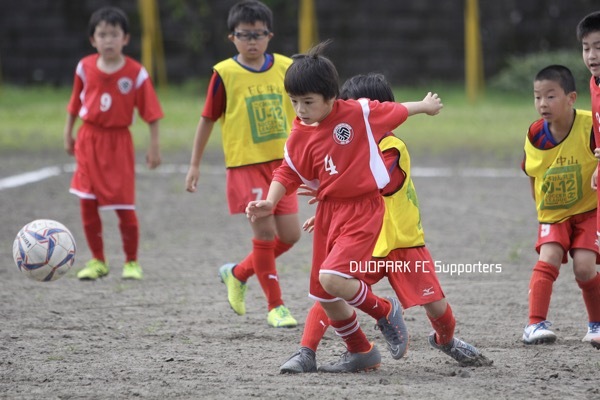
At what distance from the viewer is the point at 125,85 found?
7414mm

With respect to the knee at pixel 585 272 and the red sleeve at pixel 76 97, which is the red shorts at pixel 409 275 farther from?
the red sleeve at pixel 76 97

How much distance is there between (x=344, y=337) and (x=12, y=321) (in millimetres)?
2109

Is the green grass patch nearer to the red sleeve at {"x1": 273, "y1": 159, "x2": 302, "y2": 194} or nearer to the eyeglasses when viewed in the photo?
the eyeglasses

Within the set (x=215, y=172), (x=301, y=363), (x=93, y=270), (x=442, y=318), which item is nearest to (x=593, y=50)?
(x=442, y=318)

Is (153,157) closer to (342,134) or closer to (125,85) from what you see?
(125,85)

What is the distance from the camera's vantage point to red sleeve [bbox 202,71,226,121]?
608 centimetres

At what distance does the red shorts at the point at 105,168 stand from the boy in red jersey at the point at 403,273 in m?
2.85

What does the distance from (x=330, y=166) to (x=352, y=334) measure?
2.55 ft

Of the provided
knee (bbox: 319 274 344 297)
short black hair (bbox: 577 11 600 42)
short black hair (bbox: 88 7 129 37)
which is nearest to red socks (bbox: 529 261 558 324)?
short black hair (bbox: 577 11 600 42)

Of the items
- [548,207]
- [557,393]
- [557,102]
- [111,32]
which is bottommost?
[557,393]

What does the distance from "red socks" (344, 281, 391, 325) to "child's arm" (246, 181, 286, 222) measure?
20.5 inches

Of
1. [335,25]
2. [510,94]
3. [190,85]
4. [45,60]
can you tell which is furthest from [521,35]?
Result: [45,60]

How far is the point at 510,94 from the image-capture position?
19312 mm

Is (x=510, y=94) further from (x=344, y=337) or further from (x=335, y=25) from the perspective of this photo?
(x=344, y=337)
